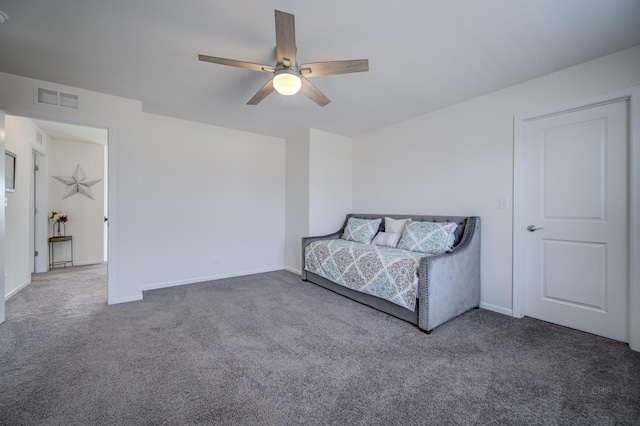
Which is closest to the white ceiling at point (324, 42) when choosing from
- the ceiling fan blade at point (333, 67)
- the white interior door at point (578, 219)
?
the ceiling fan blade at point (333, 67)

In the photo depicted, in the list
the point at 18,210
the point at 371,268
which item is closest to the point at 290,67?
the point at 371,268

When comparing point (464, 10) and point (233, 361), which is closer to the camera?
point (464, 10)

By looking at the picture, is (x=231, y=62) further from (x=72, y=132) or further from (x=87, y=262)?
(x=87, y=262)

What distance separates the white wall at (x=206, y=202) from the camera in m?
3.67

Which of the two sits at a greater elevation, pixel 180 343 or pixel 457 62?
pixel 457 62

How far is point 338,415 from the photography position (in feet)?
4.60

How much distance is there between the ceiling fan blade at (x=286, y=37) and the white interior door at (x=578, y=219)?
2.46 m

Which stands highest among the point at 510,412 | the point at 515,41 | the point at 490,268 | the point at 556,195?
the point at 515,41

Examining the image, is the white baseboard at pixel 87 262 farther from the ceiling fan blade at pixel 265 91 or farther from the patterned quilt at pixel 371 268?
the ceiling fan blade at pixel 265 91

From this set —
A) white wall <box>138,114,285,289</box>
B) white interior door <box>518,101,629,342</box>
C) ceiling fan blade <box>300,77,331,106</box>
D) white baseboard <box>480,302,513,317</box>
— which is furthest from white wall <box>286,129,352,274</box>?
white interior door <box>518,101,629,342</box>

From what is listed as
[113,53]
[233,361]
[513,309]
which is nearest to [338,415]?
[233,361]

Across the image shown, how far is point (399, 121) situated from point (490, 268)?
2274 mm

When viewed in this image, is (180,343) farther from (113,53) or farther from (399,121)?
(399,121)

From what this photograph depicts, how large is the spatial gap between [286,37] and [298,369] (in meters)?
2.19
